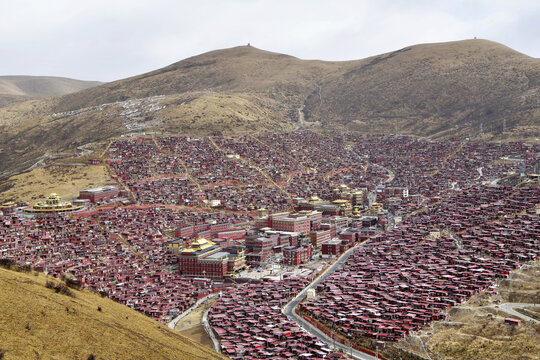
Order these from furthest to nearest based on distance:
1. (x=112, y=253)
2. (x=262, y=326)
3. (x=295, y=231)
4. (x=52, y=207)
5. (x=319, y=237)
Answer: (x=295, y=231), (x=319, y=237), (x=52, y=207), (x=112, y=253), (x=262, y=326)

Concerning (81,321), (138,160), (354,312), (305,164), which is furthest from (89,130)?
(81,321)

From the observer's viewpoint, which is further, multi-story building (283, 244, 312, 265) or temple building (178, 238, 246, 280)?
multi-story building (283, 244, 312, 265)

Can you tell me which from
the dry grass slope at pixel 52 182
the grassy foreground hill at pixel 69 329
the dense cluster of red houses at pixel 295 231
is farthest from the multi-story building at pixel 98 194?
the grassy foreground hill at pixel 69 329

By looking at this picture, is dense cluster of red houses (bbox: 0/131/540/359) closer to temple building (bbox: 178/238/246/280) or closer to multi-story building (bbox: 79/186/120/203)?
temple building (bbox: 178/238/246/280)

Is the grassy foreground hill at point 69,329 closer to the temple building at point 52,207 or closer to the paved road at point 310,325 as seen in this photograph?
the paved road at point 310,325

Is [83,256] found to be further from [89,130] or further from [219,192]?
[89,130]

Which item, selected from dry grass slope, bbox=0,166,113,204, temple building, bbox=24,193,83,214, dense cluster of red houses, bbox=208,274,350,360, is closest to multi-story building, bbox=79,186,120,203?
dry grass slope, bbox=0,166,113,204

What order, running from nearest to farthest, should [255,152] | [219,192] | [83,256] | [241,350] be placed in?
[241,350], [83,256], [219,192], [255,152]

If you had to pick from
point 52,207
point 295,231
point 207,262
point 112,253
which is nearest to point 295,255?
point 207,262

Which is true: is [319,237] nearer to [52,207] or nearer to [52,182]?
[52,207]
